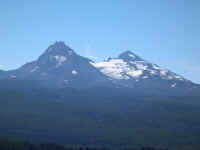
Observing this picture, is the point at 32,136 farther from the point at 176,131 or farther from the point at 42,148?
the point at 176,131

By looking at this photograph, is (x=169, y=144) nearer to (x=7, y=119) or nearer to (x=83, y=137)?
(x=83, y=137)

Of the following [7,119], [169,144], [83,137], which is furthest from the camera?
[7,119]

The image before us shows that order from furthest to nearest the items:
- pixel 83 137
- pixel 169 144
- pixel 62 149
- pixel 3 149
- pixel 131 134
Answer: pixel 131 134 → pixel 83 137 → pixel 169 144 → pixel 62 149 → pixel 3 149

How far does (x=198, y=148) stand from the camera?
142625 mm

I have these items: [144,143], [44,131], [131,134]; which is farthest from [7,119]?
[144,143]

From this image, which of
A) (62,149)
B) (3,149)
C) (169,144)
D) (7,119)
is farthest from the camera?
(7,119)

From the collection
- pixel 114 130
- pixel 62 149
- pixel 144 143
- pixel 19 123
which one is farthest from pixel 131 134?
pixel 62 149

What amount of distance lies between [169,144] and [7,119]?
8145cm

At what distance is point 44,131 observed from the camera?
17512 centimetres

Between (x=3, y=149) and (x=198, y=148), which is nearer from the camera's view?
(x=3, y=149)

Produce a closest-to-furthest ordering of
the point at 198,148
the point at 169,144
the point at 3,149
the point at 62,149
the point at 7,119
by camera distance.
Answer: the point at 3,149 < the point at 62,149 < the point at 198,148 < the point at 169,144 < the point at 7,119

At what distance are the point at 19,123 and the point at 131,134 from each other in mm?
52543

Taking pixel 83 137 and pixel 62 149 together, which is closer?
pixel 62 149

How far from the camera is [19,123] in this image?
18812 centimetres
